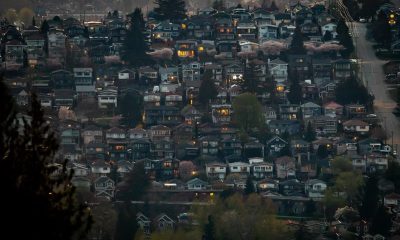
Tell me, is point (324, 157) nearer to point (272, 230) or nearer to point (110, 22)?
point (272, 230)

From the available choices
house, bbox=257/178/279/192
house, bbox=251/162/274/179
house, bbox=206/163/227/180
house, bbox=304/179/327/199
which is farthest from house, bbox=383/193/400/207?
house, bbox=206/163/227/180

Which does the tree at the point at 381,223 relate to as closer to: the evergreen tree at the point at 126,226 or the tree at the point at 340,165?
the tree at the point at 340,165

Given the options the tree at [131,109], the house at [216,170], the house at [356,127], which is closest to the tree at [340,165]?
the house at [216,170]

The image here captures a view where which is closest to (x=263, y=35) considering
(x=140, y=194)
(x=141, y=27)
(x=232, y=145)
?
(x=141, y=27)

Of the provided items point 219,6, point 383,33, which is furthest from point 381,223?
point 219,6

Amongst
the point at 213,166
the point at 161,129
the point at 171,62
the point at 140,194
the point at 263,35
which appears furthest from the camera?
the point at 263,35

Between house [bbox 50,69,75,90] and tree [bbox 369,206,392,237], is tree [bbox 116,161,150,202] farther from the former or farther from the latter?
house [bbox 50,69,75,90]

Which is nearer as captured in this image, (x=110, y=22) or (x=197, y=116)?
(x=197, y=116)
